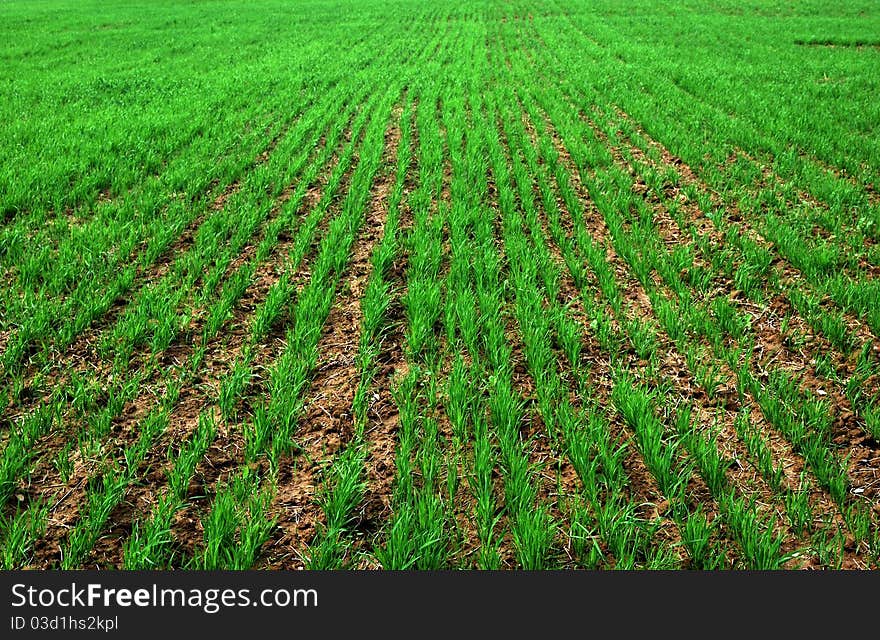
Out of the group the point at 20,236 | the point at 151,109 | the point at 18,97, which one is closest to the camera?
the point at 20,236

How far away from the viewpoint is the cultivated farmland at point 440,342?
93.0 inches

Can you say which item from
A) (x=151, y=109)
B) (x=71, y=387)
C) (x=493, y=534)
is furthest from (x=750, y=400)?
(x=151, y=109)

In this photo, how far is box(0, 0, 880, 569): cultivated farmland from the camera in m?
2.36

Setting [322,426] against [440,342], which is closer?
[322,426]

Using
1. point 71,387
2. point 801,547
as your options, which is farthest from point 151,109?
point 801,547

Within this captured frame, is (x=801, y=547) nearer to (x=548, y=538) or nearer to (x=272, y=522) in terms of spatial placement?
(x=548, y=538)

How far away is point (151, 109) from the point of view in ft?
33.3

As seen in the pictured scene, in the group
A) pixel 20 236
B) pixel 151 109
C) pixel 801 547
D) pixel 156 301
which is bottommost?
pixel 801 547

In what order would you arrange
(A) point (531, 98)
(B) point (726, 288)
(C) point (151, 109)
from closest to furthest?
(B) point (726, 288)
(C) point (151, 109)
(A) point (531, 98)

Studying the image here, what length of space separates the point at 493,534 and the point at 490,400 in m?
0.89

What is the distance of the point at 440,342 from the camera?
3752mm

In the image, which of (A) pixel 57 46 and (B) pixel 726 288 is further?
(A) pixel 57 46

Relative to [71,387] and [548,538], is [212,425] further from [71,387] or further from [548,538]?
[548,538]

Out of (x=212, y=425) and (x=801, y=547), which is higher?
(x=212, y=425)
